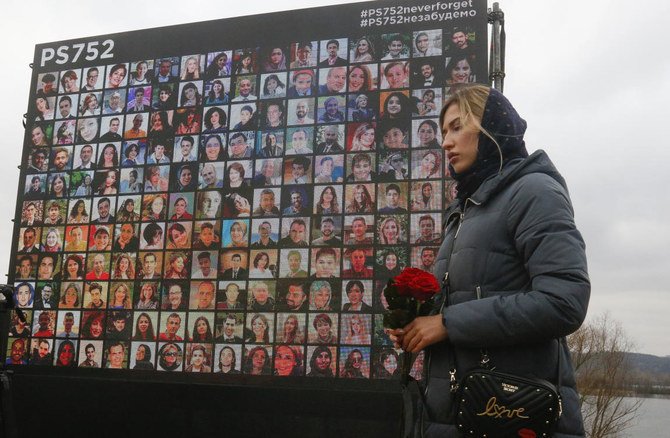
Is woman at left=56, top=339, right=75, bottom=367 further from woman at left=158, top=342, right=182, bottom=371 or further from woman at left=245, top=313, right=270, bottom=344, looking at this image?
woman at left=245, top=313, right=270, bottom=344

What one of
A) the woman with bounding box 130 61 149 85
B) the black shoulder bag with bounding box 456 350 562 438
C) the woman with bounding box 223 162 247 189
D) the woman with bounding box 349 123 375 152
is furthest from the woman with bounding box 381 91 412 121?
the black shoulder bag with bounding box 456 350 562 438

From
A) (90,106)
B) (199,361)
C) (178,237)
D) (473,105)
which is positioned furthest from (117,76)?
(473,105)

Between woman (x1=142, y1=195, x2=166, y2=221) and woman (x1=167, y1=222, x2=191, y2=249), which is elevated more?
woman (x1=142, y1=195, x2=166, y2=221)

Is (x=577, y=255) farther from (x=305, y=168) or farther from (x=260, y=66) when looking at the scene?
(x=260, y=66)

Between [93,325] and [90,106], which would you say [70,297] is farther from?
[90,106]

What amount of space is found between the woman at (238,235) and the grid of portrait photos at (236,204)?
0.06ft

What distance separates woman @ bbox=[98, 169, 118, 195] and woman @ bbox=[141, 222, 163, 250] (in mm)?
493

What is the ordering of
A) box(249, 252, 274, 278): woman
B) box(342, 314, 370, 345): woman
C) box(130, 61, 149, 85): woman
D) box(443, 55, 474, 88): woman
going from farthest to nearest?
box(130, 61, 149, 85): woman
box(249, 252, 274, 278): woman
box(443, 55, 474, 88): woman
box(342, 314, 370, 345): woman

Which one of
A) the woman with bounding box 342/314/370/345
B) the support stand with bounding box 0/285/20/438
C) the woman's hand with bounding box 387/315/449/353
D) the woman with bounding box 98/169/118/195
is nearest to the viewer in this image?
the woman's hand with bounding box 387/315/449/353

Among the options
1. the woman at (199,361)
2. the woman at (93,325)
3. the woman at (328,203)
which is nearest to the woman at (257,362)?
the woman at (199,361)

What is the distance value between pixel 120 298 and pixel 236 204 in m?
1.33

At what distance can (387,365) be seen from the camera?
486 centimetres

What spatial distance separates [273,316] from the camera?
5230 millimetres

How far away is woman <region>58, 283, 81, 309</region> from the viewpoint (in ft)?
19.1
